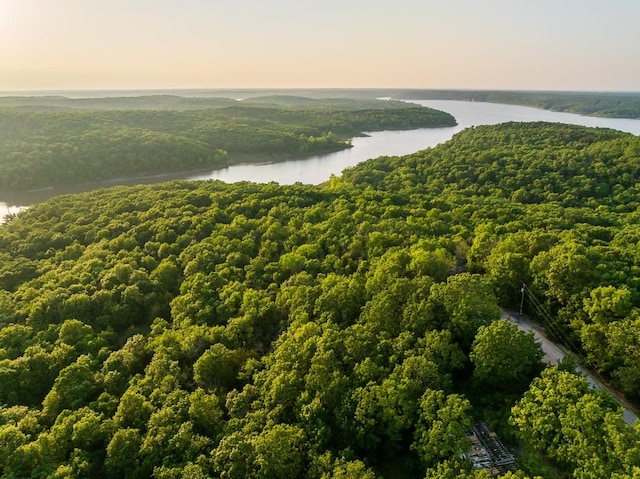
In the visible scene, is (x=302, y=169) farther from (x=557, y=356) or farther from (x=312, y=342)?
(x=557, y=356)

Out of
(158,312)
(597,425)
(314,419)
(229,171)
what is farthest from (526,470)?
(229,171)

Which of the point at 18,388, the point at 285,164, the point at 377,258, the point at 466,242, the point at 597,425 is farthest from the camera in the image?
the point at 285,164

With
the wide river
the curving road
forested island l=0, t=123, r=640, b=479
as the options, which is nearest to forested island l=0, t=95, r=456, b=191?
the wide river

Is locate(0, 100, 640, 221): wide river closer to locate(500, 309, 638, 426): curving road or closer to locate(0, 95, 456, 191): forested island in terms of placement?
locate(0, 95, 456, 191): forested island

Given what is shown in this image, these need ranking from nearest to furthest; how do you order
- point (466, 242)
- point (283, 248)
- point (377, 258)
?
point (377, 258)
point (466, 242)
point (283, 248)

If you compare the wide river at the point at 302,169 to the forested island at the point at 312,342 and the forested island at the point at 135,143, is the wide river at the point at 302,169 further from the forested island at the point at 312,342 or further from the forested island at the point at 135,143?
the forested island at the point at 312,342

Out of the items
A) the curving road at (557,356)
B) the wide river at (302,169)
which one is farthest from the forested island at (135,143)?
the curving road at (557,356)

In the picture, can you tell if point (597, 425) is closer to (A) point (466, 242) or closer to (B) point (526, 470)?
(B) point (526, 470)
